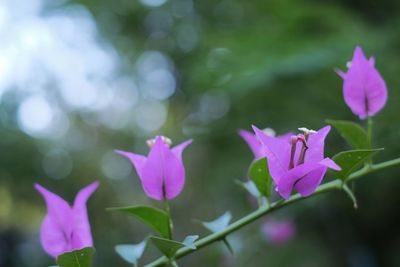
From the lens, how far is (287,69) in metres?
1.74

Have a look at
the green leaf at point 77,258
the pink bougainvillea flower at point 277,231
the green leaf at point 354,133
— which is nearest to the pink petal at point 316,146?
the green leaf at point 354,133

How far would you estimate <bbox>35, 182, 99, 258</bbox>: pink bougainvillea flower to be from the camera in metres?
0.60

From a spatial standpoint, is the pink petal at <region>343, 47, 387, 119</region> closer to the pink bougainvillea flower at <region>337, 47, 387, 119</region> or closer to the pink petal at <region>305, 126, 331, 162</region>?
the pink bougainvillea flower at <region>337, 47, 387, 119</region>

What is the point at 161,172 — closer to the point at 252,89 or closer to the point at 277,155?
the point at 277,155

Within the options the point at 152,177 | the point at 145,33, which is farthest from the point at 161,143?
the point at 145,33

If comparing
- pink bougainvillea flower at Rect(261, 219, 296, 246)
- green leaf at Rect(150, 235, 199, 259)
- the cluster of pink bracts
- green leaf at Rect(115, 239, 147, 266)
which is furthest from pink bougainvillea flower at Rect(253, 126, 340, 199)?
pink bougainvillea flower at Rect(261, 219, 296, 246)

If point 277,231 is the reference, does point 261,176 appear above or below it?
below

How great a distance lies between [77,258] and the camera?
51 centimetres

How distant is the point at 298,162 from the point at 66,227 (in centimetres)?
29

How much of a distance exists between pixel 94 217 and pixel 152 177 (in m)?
7.99

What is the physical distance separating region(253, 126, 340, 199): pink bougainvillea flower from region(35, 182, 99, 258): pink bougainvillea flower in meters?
0.22

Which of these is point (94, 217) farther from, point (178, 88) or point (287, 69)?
point (287, 69)

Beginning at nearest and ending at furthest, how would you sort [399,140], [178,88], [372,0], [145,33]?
[399,140] < [372,0] < [145,33] < [178,88]

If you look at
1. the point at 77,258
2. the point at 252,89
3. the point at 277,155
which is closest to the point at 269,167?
the point at 277,155
